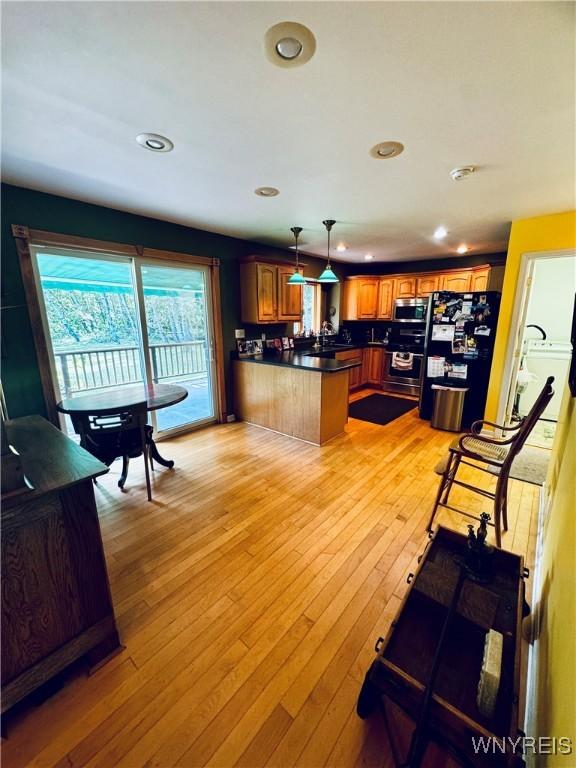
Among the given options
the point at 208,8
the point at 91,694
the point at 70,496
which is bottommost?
the point at 91,694

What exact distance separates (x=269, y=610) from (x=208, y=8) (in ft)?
8.51

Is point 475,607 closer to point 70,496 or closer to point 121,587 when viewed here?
point 70,496

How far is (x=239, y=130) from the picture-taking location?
1.72 metres

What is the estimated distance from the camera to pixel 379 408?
5.11 m

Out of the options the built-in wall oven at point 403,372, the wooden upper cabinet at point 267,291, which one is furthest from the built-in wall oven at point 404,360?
the wooden upper cabinet at point 267,291

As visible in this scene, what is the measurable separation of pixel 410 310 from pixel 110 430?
539 cm

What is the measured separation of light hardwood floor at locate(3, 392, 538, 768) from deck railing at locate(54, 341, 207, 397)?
127 centimetres

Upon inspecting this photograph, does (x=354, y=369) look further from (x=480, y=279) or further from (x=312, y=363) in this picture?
(x=480, y=279)

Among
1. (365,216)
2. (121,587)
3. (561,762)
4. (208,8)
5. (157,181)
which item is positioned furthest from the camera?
(365,216)

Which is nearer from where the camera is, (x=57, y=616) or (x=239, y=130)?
(x=57, y=616)

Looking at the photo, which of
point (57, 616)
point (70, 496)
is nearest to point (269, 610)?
point (57, 616)

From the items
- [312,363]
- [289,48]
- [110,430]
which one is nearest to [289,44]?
[289,48]

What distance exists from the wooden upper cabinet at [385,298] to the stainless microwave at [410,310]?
0.25 metres

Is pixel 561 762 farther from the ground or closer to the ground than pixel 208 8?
closer to the ground
